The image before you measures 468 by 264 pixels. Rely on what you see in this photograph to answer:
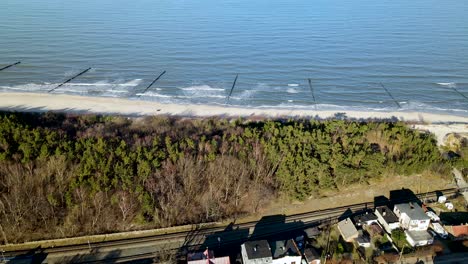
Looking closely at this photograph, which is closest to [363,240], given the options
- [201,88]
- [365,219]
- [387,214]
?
[365,219]

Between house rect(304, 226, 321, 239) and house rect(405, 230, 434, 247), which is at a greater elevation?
house rect(304, 226, 321, 239)

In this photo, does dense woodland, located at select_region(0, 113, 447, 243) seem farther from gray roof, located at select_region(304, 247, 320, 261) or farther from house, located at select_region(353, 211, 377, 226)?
gray roof, located at select_region(304, 247, 320, 261)

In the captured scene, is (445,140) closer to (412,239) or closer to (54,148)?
(412,239)

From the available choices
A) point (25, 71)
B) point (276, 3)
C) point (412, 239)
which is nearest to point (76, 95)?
point (25, 71)

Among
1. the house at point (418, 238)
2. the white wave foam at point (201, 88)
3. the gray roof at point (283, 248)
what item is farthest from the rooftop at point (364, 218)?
the white wave foam at point (201, 88)

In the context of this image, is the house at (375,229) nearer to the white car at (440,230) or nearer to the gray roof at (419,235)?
the gray roof at (419,235)

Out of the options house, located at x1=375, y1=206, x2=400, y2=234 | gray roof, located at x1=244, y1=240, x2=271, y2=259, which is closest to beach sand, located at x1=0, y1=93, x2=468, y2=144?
house, located at x1=375, y1=206, x2=400, y2=234

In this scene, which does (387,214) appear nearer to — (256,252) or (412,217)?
(412,217)
